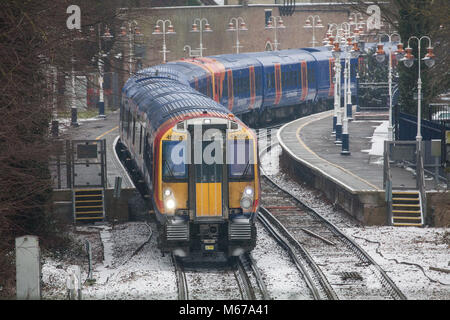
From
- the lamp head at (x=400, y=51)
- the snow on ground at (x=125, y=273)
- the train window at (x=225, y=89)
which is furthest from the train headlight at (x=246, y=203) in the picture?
the train window at (x=225, y=89)

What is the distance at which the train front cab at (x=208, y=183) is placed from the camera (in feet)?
65.4

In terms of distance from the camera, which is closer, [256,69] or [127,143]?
[127,143]

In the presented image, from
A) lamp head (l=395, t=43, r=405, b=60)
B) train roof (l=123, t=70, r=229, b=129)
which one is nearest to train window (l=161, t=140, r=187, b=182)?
train roof (l=123, t=70, r=229, b=129)

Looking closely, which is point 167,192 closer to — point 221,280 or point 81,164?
point 221,280

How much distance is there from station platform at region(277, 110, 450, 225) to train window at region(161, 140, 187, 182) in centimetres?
792

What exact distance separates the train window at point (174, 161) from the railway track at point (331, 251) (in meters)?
3.64

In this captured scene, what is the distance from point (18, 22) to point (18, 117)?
195cm

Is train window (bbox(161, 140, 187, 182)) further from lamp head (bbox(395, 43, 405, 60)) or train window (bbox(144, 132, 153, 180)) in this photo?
lamp head (bbox(395, 43, 405, 60))

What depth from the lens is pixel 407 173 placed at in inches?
1219

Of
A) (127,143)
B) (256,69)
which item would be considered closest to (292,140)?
(256,69)

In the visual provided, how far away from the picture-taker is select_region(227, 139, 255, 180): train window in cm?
2002

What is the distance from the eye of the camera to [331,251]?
886 inches

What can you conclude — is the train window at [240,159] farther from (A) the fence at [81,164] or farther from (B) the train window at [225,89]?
(B) the train window at [225,89]
